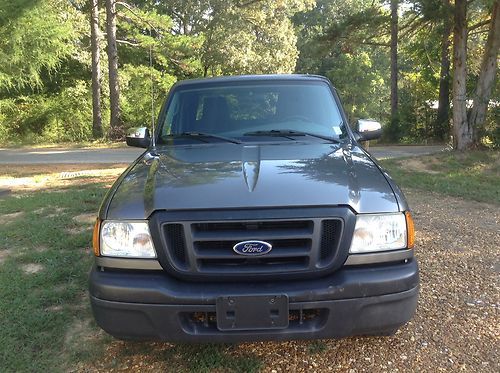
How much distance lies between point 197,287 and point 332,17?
4604cm

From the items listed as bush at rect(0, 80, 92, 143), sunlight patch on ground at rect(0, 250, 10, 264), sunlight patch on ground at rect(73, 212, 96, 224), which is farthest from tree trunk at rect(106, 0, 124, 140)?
sunlight patch on ground at rect(0, 250, 10, 264)

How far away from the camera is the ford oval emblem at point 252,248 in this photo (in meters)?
2.48

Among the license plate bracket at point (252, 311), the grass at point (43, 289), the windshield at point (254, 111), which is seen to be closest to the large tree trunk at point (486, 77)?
the windshield at point (254, 111)

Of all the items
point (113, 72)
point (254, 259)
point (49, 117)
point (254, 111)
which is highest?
point (113, 72)

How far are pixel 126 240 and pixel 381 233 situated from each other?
1.36m

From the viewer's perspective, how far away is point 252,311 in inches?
95.4

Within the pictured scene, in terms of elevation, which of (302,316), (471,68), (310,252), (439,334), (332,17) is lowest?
(439,334)

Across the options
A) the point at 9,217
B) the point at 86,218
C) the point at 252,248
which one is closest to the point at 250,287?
the point at 252,248

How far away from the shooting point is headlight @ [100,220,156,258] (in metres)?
2.57

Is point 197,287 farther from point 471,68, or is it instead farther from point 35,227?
point 471,68

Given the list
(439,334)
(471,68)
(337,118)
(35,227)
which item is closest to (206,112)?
(337,118)

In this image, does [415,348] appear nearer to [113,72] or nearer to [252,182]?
[252,182]

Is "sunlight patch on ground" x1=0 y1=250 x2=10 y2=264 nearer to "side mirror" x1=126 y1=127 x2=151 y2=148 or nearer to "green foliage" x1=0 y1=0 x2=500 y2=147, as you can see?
"side mirror" x1=126 y1=127 x2=151 y2=148

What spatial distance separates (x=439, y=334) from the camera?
325 centimetres
